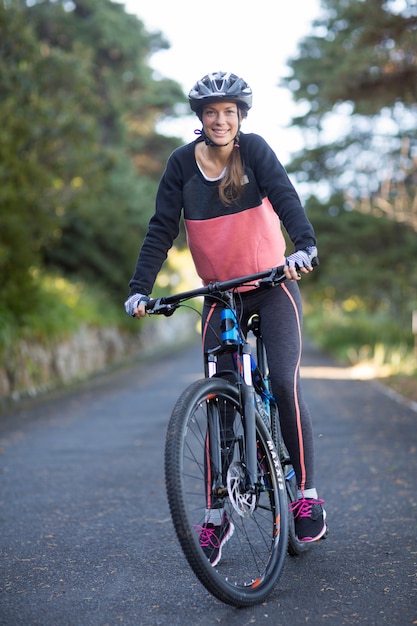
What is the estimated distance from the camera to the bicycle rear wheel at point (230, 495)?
312cm

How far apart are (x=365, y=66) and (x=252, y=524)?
980 centimetres

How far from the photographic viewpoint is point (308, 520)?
4121 mm

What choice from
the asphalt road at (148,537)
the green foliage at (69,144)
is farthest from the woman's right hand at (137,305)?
the green foliage at (69,144)

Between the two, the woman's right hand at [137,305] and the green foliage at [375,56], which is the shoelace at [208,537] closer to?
the woman's right hand at [137,305]

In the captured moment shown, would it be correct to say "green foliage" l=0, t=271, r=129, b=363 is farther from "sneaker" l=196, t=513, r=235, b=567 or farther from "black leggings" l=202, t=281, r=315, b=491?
"sneaker" l=196, t=513, r=235, b=567

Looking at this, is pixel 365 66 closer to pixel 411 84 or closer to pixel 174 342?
pixel 411 84

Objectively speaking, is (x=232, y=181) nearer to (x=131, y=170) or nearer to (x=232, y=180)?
(x=232, y=180)

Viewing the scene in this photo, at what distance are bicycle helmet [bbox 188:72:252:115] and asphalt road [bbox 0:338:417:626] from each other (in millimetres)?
2010

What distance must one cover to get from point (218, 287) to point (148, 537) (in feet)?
5.65

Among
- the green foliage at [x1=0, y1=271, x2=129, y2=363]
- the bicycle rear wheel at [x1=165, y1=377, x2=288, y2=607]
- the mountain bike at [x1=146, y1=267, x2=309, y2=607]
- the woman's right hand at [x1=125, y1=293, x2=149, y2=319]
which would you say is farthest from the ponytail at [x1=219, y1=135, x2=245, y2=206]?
the green foliage at [x1=0, y1=271, x2=129, y2=363]

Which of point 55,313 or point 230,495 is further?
point 55,313

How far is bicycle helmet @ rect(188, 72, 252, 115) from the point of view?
378 centimetres

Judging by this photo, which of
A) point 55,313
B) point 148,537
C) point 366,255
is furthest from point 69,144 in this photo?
point 148,537

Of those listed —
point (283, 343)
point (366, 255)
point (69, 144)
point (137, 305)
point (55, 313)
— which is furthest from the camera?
point (366, 255)
